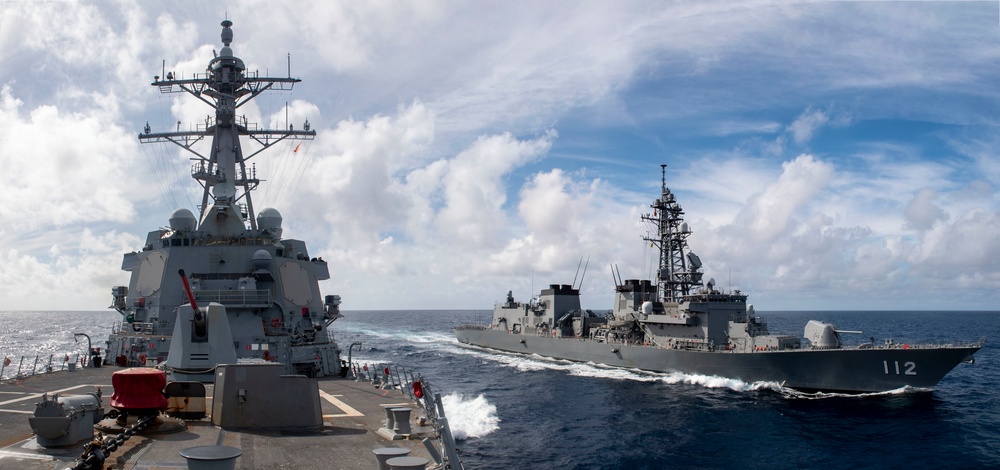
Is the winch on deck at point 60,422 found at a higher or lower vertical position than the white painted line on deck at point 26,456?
higher

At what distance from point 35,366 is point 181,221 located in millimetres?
6645

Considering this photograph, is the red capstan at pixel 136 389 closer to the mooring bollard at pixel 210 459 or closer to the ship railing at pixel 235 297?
the mooring bollard at pixel 210 459

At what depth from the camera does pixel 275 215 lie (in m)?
25.5

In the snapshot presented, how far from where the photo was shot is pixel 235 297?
20.7 metres

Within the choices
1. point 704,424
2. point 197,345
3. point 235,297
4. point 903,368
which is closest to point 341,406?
point 197,345

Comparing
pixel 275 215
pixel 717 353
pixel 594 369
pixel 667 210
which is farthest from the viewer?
pixel 667 210

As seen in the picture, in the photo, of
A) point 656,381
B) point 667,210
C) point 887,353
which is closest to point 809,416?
point 887,353

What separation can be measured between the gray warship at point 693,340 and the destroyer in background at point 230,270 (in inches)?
851

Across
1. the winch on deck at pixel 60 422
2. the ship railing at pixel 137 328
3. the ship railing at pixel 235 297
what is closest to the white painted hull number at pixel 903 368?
the ship railing at pixel 235 297

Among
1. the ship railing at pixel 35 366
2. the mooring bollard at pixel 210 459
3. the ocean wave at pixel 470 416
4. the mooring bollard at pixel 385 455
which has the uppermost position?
the mooring bollard at pixel 210 459

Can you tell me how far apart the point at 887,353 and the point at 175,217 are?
31852mm

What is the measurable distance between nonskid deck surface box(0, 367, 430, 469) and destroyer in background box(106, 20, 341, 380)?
7.13 meters

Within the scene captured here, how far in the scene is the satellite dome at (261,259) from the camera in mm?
21938

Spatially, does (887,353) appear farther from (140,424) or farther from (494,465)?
(140,424)
